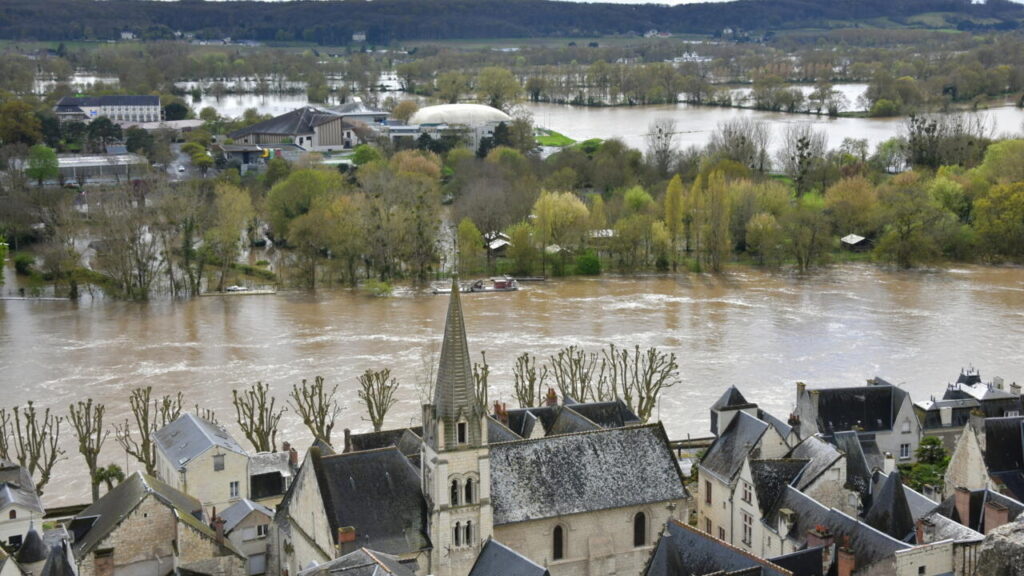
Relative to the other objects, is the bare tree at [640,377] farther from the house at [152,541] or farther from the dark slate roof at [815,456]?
the house at [152,541]

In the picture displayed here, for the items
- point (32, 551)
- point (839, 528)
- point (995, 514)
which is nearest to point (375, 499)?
point (32, 551)

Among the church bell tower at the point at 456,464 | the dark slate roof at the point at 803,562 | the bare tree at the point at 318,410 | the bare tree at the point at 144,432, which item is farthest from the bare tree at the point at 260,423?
the dark slate roof at the point at 803,562

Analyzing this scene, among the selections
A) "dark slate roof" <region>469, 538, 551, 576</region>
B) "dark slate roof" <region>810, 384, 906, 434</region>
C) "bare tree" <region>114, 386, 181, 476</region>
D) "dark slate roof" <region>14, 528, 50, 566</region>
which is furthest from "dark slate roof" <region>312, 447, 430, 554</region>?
"dark slate roof" <region>810, 384, 906, 434</region>

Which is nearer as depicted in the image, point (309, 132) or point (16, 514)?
point (16, 514)

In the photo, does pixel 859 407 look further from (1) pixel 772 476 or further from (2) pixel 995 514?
(2) pixel 995 514

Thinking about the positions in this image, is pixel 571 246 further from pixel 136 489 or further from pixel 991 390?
pixel 136 489
